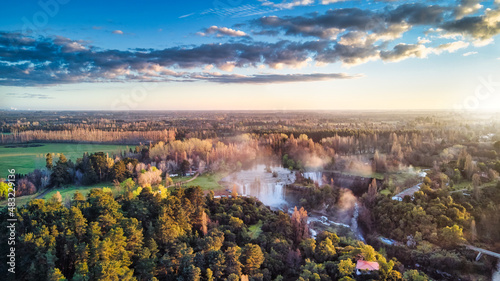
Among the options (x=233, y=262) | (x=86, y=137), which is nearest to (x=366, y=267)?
(x=233, y=262)

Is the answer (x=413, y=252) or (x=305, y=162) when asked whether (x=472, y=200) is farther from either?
(x=305, y=162)

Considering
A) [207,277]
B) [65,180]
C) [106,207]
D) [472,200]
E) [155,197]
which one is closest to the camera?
[207,277]

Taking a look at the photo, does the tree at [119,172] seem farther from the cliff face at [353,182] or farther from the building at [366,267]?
the cliff face at [353,182]

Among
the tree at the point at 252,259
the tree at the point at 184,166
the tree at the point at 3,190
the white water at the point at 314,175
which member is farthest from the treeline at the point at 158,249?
the white water at the point at 314,175

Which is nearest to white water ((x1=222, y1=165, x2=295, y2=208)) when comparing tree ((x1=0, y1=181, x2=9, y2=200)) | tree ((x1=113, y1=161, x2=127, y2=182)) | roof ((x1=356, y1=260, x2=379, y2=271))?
tree ((x1=113, y1=161, x2=127, y2=182))

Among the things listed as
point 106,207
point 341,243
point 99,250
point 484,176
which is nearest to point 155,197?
point 106,207
